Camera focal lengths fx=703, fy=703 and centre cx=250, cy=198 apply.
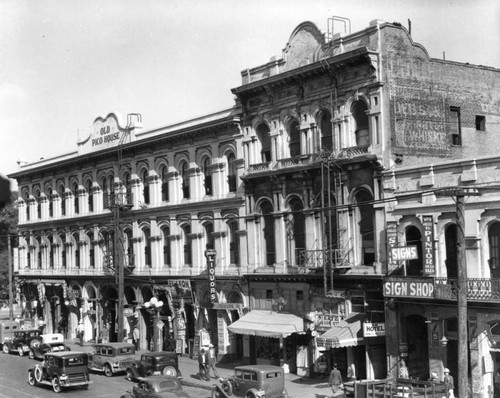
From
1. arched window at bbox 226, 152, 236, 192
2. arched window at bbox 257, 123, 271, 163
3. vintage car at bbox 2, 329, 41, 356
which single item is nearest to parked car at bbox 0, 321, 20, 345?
vintage car at bbox 2, 329, 41, 356

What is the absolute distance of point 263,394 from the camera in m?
24.7

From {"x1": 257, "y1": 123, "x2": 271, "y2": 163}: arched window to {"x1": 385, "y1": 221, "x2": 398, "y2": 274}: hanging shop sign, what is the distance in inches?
379

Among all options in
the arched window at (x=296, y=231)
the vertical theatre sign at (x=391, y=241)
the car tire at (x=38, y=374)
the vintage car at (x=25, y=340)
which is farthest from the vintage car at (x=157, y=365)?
the vintage car at (x=25, y=340)

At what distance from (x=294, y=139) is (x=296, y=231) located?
4530 mm

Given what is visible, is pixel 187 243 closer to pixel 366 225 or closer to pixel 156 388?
pixel 366 225

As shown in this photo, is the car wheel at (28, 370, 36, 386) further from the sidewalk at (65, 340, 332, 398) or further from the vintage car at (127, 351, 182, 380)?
the sidewalk at (65, 340, 332, 398)

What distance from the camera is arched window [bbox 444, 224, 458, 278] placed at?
2661 centimetres

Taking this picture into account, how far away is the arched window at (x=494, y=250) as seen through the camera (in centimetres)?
2527

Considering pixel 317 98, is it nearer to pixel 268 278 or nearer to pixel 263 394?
pixel 268 278

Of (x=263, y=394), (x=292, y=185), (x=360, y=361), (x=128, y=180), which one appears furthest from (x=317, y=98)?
(x=128, y=180)

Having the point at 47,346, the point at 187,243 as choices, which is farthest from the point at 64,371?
the point at 187,243

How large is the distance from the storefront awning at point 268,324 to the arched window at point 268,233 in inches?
110

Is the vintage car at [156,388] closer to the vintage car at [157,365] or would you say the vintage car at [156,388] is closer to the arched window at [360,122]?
the vintage car at [157,365]

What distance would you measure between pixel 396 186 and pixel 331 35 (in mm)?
8356
